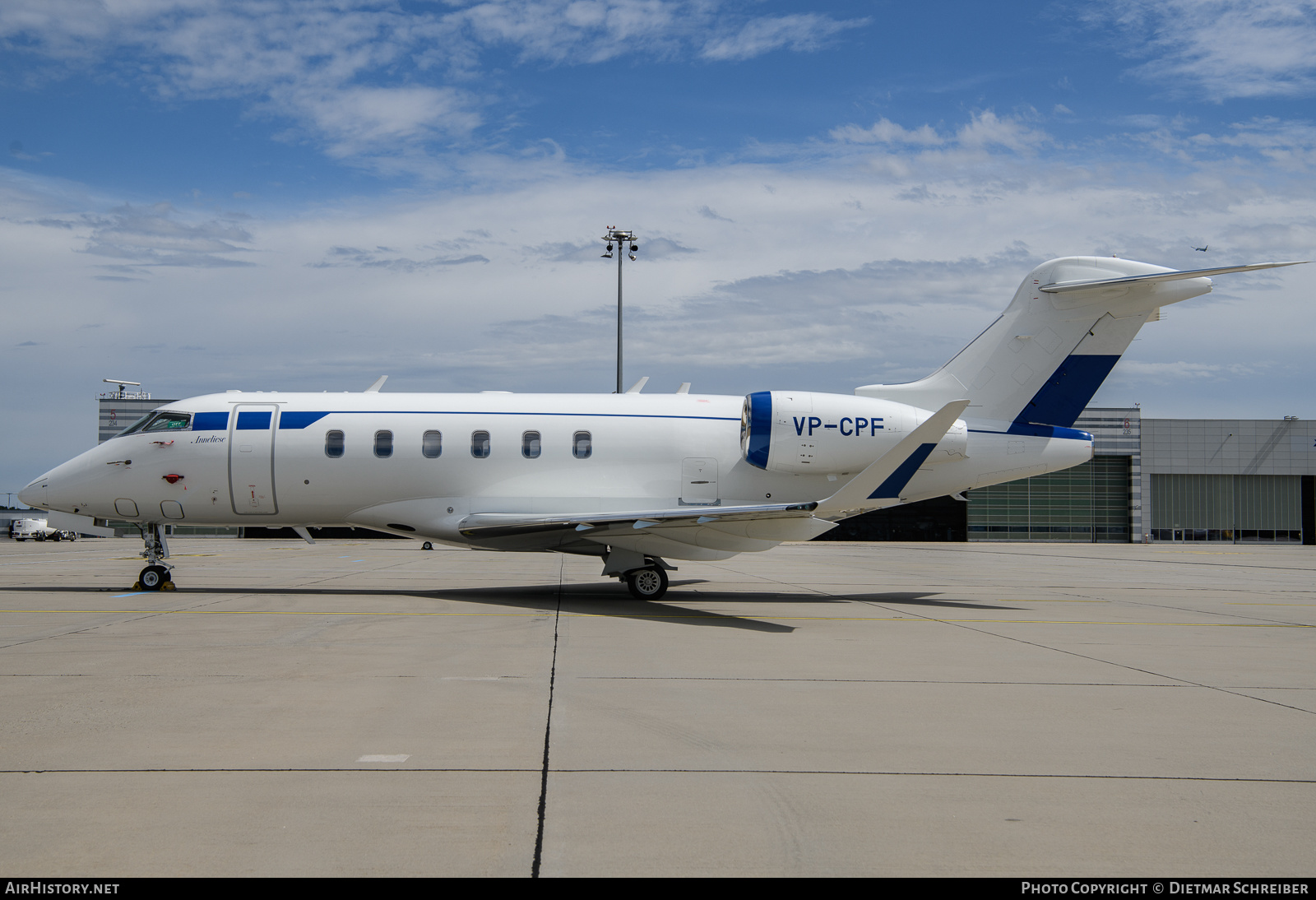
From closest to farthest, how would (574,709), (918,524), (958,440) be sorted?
(574,709)
(958,440)
(918,524)

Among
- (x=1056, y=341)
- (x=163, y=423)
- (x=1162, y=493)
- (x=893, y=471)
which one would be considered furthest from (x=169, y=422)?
(x=1162, y=493)

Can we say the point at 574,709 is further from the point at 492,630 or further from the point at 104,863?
the point at 492,630

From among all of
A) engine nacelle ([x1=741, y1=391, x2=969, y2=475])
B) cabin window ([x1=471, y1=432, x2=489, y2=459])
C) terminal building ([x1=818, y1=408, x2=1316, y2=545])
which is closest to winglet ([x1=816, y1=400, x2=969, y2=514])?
engine nacelle ([x1=741, y1=391, x2=969, y2=475])

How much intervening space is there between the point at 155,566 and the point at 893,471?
502 inches

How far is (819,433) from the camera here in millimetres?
16031

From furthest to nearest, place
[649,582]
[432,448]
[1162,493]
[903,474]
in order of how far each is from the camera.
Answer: [1162,493] < [432,448] < [649,582] < [903,474]

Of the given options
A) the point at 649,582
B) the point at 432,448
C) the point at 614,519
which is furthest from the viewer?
the point at 432,448

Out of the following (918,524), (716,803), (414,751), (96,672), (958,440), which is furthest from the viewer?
(918,524)

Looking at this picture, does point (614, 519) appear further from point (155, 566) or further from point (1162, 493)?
point (1162, 493)

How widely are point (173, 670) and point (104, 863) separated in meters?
4.97

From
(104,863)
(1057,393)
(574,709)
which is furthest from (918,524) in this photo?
Result: (104,863)
